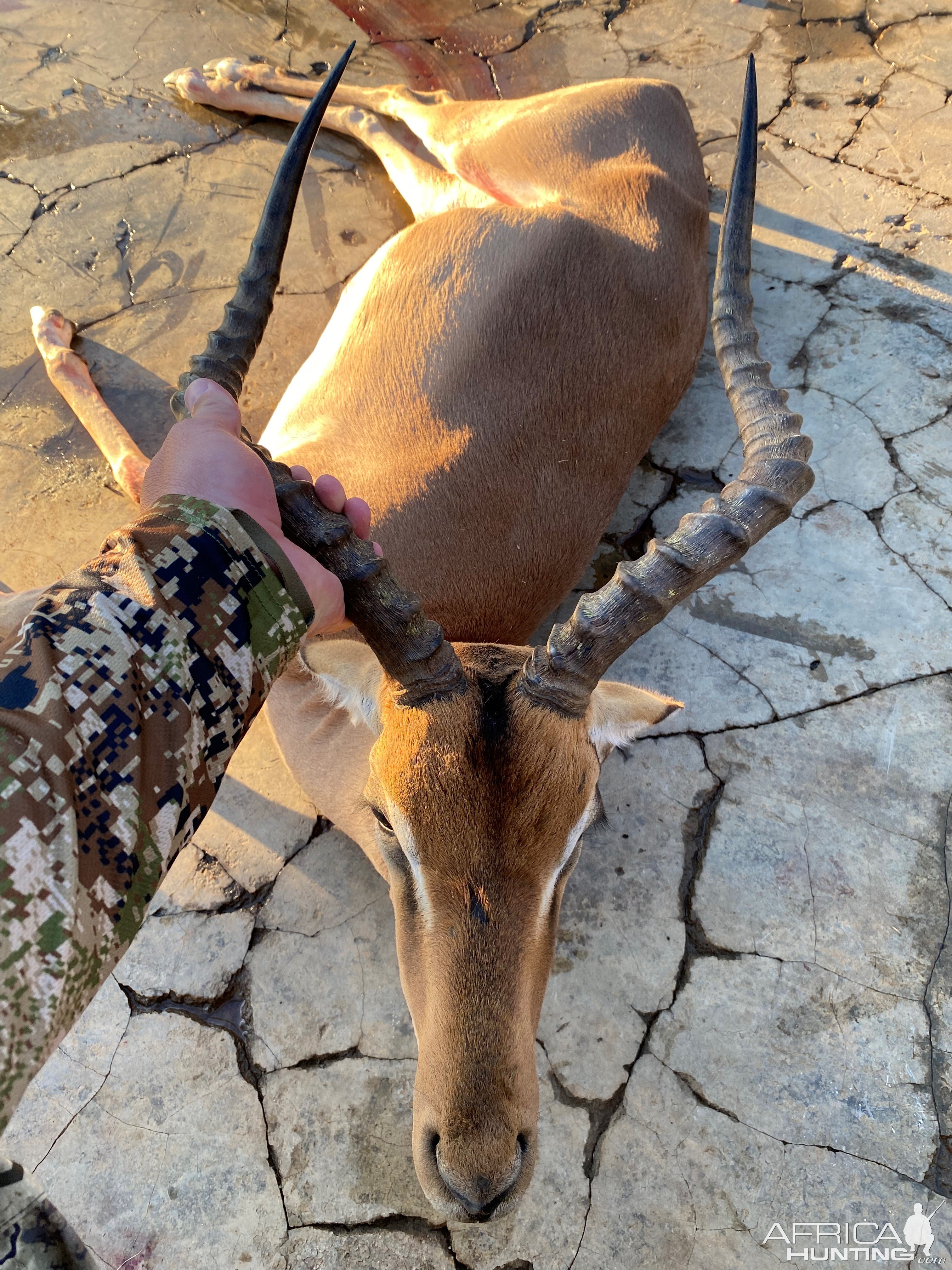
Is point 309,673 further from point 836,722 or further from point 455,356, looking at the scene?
point 836,722

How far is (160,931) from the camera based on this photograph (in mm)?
2453

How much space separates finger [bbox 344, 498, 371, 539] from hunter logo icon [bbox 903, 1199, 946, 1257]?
7.37ft

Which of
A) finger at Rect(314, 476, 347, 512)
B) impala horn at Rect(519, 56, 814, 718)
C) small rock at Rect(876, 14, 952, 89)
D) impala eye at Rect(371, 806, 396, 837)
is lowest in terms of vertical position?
impala eye at Rect(371, 806, 396, 837)

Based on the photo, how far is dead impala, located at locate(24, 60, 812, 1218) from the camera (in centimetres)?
174

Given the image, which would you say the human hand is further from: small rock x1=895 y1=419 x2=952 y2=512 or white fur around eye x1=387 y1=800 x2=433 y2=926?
small rock x1=895 y1=419 x2=952 y2=512

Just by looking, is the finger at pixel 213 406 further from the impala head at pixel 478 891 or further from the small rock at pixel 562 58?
the small rock at pixel 562 58

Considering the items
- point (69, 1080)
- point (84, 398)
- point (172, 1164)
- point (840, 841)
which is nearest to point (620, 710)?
point (840, 841)

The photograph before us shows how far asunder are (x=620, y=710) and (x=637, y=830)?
2.25ft

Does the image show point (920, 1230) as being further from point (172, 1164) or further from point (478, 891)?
point (172, 1164)

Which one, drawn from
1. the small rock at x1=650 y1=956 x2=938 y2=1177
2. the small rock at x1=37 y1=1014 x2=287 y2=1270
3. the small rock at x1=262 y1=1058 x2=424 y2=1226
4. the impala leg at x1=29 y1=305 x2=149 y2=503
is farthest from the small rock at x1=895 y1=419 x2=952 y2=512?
the small rock at x1=37 y1=1014 x2=287 y2=1270

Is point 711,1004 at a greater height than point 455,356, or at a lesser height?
lesser

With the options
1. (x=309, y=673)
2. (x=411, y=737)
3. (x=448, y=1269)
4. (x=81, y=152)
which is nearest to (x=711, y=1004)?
(x=448, y=1269)

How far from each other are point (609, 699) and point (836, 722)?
3.88 ft

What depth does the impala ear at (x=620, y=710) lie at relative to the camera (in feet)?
7.09
